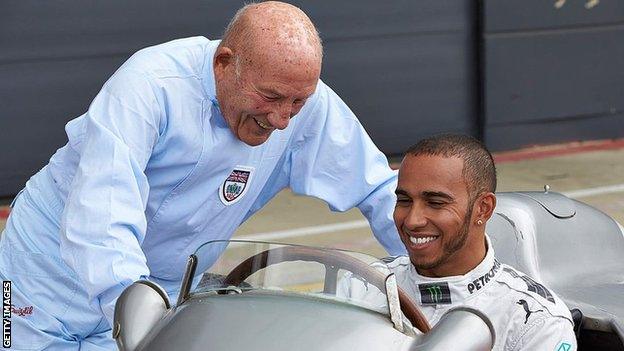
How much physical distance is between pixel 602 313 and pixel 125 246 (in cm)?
134

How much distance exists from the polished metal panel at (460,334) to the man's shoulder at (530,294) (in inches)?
23.7

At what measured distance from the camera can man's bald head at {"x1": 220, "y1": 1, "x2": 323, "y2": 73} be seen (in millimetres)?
3352

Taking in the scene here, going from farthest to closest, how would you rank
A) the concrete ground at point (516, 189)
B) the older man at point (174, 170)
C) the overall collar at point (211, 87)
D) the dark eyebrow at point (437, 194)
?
the concrete ground at point (516, 189)
the overall collar at point (211, 87)
the dark eyebrow at point (437, 194)
the older man at point (174, 170)

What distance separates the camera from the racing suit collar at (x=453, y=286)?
3.42 meters

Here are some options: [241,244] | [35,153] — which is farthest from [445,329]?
[35,153]

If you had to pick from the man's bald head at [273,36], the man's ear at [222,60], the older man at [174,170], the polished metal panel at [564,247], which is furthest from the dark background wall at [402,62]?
the man's bald head at [273,36]

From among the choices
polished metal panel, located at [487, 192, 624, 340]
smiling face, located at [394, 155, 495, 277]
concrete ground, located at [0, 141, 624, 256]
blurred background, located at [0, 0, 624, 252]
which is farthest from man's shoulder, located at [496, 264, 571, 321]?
blurred background, located at [0, 0, 624, 252]

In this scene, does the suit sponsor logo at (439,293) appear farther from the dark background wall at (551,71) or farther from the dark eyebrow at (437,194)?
the dark background wall at (551,71)

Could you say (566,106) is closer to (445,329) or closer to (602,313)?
(602,313)

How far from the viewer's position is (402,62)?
937 cm

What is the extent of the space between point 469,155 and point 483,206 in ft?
0.46

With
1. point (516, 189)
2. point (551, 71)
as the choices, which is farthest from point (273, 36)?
point (551, 71)

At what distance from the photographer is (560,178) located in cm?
915

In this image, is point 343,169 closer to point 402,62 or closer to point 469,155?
point 469,155
